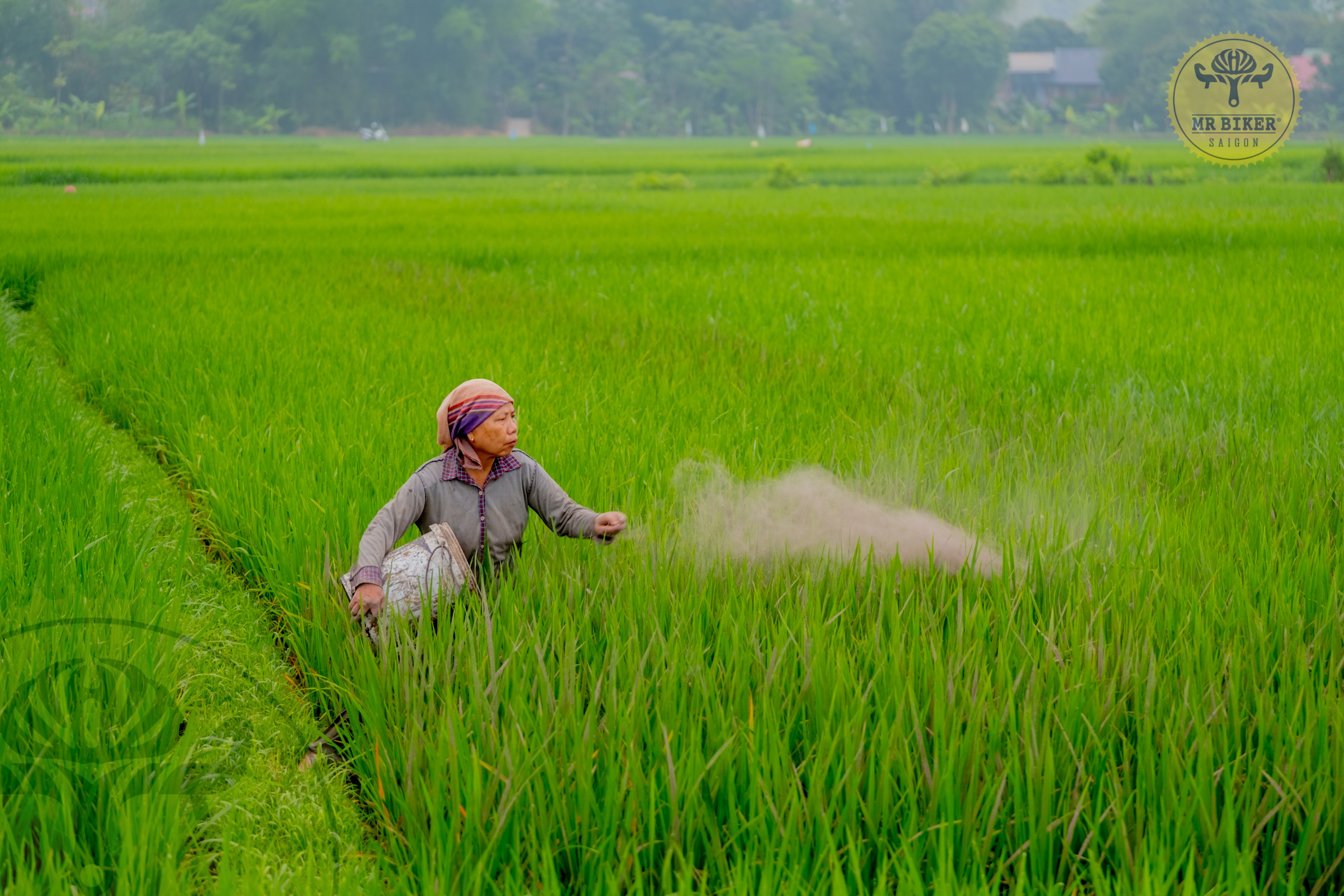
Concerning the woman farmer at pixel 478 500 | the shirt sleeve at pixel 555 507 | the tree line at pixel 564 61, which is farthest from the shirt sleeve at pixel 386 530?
the tree line at pixel 564 61

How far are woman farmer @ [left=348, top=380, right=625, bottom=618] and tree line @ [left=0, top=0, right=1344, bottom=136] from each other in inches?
2515

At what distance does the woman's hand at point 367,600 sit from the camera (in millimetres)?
1994

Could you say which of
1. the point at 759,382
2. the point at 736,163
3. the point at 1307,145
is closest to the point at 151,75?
the point at 736,163

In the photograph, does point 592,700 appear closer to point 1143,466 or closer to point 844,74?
point 1143,466

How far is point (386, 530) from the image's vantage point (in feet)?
7.04

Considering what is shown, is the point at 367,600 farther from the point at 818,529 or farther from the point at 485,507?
the point at 818,529

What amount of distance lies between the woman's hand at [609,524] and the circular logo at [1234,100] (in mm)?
9892

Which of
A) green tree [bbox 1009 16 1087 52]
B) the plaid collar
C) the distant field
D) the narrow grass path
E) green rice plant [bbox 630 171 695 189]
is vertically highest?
green tree [bbox 1009 16 1087 52]

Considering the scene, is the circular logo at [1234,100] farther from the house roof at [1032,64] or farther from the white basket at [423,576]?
the house roof at [1032,64]

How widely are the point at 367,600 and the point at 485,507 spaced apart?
345 mm

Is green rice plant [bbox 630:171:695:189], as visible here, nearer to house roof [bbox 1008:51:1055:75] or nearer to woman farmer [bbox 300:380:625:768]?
woman farmer [bbox 300:380:625:768]

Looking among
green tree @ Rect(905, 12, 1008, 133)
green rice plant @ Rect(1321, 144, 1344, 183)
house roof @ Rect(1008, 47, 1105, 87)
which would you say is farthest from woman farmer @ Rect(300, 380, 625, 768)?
house roof @ Rect(1008, 47, 1105, 87)

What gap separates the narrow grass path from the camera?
4.74ft

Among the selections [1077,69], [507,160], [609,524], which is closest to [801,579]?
[609,524]
